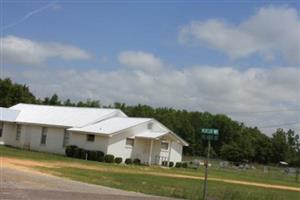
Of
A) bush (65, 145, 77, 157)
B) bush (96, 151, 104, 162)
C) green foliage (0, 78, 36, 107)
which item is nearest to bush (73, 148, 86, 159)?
bush (65, 145, 77, 157)

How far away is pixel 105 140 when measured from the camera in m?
54.1

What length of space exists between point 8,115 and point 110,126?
14.7 metres

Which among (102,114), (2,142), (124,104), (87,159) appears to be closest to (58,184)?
(87,159)

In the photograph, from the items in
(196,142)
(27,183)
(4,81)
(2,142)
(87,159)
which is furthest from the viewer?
(196,142)

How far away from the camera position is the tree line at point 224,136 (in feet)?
371

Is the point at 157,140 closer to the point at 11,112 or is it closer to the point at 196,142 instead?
the point at 11,112

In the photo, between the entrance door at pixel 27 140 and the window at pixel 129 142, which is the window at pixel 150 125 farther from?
the entrance door at pixel 27 140

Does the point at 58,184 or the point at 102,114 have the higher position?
the point at 102,114

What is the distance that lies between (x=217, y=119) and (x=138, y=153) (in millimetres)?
74012

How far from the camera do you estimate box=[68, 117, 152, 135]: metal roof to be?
54312 millimetres

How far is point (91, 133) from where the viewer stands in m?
54.8

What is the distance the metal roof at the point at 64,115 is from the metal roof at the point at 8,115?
16.8 inches

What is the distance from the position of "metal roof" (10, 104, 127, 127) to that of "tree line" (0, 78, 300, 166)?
116ft

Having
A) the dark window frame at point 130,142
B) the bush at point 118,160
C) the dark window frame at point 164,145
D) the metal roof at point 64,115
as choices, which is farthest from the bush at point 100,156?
the dark window frame at point 164,145
